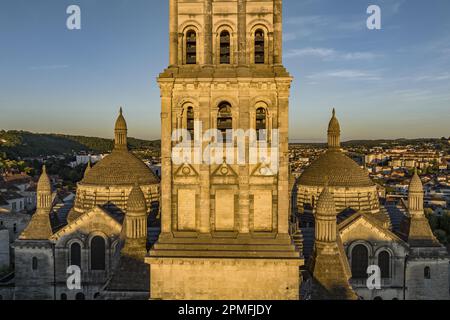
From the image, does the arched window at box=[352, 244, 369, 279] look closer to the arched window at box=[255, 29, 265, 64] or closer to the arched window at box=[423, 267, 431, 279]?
the arched window at box=[423, 267, 431, 279]

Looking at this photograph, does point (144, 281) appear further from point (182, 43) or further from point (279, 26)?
point (279, 26)

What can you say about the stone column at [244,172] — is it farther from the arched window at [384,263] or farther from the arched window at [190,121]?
the arched window at [384,263]

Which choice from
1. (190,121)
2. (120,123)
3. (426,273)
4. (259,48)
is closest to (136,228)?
(190,121)

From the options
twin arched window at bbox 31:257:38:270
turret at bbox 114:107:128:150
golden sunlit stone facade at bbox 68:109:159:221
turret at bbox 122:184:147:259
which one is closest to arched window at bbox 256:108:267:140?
turret at bbox 122:184:147:259

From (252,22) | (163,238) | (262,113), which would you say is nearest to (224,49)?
(252,22)

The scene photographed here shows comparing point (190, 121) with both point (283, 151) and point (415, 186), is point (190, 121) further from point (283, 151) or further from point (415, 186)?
point (415, 186)
